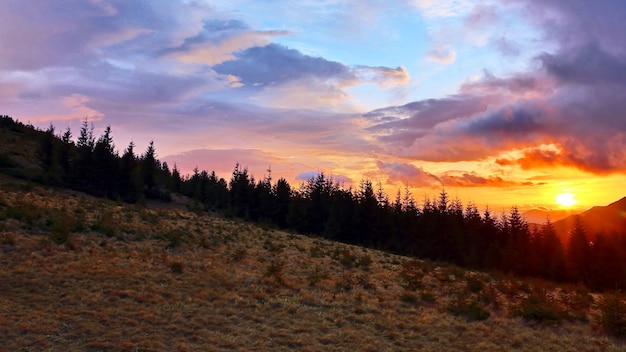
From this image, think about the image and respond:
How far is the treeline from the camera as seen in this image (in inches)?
2360

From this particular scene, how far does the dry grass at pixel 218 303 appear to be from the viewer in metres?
11.1

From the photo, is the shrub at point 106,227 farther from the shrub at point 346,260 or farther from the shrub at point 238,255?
the shrub at point 346,260

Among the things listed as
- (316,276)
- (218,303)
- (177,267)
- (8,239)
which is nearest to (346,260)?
(316,276)

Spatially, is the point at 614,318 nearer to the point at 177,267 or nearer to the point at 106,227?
the point at 177,267

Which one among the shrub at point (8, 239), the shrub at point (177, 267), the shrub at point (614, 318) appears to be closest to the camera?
the shrub at point (614, 318)

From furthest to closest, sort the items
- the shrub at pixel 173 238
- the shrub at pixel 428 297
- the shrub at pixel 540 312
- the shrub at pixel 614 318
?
1. the shrub at pixel 173 238
2. the shrub at pixel 428 297
3. the shrub at pixel 540 312
4. the shrub at pixel 614 318

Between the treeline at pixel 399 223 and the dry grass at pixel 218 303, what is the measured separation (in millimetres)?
38395

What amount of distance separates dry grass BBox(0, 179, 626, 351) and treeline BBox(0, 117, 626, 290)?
38.4 m

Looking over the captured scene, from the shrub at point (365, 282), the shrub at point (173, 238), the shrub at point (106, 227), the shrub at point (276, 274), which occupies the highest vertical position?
the shrub at point (106, 227)

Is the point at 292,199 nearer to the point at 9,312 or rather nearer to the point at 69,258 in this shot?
the point at 69,258

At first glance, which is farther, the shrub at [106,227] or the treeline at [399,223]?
the treeline at [399,223]

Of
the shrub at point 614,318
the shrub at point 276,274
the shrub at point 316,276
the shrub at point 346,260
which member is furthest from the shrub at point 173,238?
the shrub at point 614,318

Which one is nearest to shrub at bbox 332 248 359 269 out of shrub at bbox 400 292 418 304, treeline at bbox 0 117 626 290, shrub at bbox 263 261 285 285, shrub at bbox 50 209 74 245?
shrub at bbox 263 261 285 285

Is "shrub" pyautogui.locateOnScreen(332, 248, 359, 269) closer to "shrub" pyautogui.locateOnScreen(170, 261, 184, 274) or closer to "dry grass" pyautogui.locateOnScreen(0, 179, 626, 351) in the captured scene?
"dry grass" pyautogui.locateOnScreen(0, 179, 626, 351)
